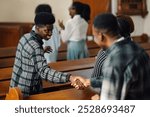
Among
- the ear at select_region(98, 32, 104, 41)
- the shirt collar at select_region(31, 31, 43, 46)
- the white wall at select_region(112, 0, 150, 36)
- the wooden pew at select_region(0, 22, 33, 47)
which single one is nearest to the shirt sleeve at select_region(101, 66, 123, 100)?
the ear at select_region(98, 32, 104, 41)

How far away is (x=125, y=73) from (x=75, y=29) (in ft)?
9.35

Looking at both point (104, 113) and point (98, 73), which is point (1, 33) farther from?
point (104, 113)

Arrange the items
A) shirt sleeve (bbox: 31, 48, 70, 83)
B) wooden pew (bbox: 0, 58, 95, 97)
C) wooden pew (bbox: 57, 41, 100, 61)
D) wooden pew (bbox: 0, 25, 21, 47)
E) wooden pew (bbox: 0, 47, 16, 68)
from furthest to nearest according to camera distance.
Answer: wooden pew (bbox: 0, 25, 21, 47) → wooden pew (bbox: 57, 41, 100, 61) → wooden pew (bbox: 0, 47, 16, 68) → wooden pew (bbox: 0, 58, 95, 97) → shirt sleeve (bbox: 31, 48, 70, 83)

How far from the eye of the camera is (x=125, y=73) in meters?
1.47

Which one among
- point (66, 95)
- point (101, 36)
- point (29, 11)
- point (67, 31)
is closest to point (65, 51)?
point (67, 31)

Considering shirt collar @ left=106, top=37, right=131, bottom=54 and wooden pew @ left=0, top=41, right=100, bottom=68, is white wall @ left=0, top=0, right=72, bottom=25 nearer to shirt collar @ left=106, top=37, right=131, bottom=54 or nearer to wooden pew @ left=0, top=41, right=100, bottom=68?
wooden pew @ left=0, top=41, right=100, bottom=68

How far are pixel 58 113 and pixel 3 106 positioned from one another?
300 millimetres

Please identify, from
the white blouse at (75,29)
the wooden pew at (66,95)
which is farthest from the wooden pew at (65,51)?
the wooden pew at (66,95)

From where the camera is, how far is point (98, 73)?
2.37 metres

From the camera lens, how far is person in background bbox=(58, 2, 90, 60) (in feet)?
13.9

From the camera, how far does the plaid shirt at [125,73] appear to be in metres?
1.47

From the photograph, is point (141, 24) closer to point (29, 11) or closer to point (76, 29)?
point (29, 11)

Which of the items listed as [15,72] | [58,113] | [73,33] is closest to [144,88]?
[58,113]

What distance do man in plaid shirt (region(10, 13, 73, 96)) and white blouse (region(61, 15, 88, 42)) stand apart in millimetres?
1972
